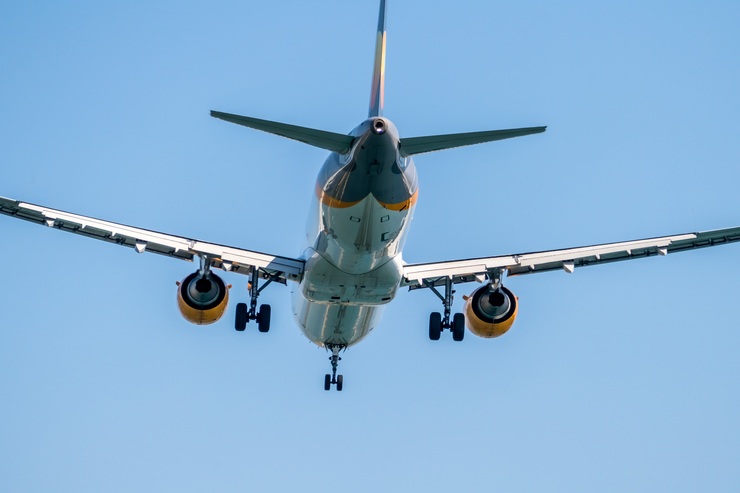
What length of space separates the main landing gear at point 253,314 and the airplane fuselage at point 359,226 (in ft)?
5.06

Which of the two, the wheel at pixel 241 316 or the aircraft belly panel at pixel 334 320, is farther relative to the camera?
the aircraft belly panel at pixel 334 320

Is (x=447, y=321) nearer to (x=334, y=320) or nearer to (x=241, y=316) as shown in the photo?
(x=334, y=320)

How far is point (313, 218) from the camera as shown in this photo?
2353 cm

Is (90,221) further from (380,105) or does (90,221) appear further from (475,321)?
(475,321)

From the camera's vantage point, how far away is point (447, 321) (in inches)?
1072

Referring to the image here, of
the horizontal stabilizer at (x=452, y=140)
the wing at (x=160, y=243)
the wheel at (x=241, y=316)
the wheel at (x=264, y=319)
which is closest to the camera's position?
the horizontal stabilizer at (x=452, y=140)

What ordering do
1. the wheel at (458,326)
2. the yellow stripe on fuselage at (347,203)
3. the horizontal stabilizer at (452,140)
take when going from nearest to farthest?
1. the horizontal stabilizer at (452,140)
2. the yellow stripe on fuselage at (347,203)
3. the wheel at (458,326)

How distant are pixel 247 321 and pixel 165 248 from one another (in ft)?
11.8

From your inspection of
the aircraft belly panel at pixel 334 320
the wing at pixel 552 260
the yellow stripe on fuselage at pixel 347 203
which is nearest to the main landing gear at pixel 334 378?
the aircraft belly panel at pixel 334 320

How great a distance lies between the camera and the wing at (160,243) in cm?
2278

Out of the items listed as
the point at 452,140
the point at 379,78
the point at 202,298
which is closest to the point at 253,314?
Answer: the point at 202,298

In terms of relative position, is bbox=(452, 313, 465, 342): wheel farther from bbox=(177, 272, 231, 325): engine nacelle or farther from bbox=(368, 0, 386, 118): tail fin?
bbox=(368, 0, 386, 118): tail fin

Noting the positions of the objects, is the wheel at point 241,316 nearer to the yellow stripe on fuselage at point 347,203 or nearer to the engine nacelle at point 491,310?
the yellow stripe on fuselage at point 347,203

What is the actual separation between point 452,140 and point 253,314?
34.2 feet
